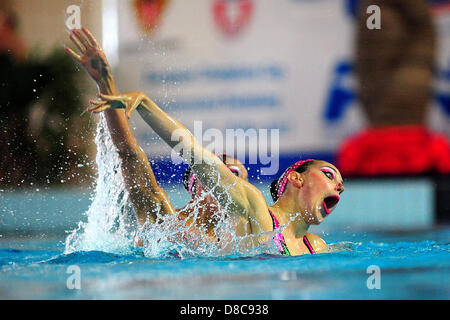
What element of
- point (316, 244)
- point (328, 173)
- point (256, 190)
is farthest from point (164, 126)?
point (316, 244)

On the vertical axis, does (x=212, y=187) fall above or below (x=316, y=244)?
above

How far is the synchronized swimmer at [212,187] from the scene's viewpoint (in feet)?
7.75

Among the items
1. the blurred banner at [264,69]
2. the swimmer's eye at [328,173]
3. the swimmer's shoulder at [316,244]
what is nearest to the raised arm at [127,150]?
the swimmer's shoulder at [316,244]

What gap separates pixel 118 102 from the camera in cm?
220

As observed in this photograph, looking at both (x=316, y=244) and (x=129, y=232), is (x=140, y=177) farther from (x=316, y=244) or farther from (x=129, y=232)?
(x=316, y=244)

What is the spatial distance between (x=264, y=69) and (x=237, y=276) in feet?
16.9

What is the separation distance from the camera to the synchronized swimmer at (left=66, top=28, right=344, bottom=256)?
7.75ft

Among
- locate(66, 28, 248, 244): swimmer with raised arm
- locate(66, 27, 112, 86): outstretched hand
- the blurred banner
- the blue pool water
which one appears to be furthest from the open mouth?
the blurred banner

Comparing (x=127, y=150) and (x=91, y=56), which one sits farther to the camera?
(x=127, y=150)

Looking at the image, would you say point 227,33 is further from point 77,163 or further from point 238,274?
point 238,274

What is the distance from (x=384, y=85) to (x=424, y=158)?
0.90 m

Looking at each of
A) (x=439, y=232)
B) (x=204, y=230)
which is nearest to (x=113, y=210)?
(x=204, y=230)

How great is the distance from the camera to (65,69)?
7.92 m

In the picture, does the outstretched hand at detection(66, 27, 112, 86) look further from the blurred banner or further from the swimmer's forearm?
the blurred banner
